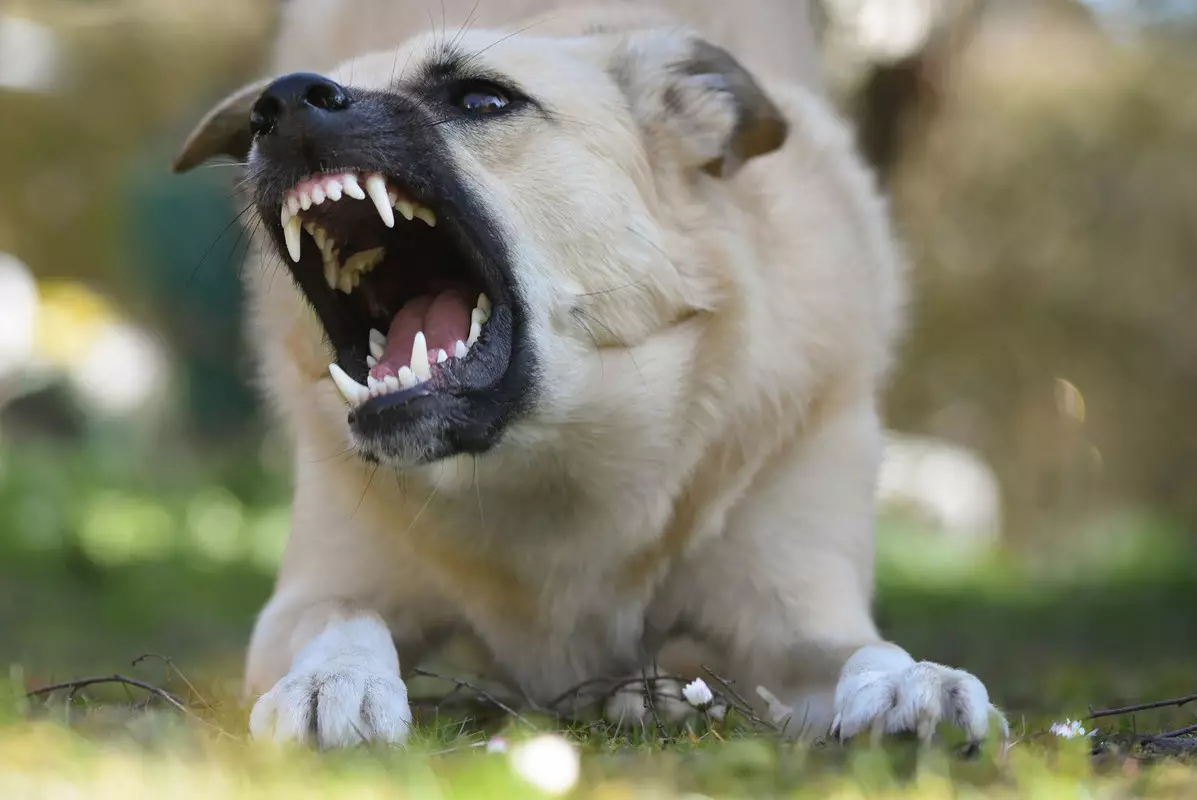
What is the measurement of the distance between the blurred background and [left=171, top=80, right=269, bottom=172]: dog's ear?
1.32 metres

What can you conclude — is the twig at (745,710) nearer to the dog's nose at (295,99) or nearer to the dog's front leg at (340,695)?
the dog's front leg at (340,695)

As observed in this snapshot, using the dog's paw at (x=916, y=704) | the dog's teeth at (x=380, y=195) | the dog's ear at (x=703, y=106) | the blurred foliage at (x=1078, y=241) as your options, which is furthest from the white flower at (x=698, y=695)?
the blurred foliage at (x=1078, y=241)

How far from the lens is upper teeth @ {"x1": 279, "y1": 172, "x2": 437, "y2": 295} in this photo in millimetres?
2566

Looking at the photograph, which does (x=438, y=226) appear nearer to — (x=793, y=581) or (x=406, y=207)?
(x=406, y=207)

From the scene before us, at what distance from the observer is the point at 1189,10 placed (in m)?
9.63

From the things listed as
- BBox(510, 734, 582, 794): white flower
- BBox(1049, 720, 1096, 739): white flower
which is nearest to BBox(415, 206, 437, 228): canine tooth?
BBox(510, 734, 582, 794): white flower

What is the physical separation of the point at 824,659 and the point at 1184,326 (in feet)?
25.6

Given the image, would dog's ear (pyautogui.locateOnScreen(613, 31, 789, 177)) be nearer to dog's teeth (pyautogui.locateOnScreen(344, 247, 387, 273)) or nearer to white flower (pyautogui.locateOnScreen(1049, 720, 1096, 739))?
dog's teeth (pyautogui.locateOnScreen(344, 247, 387, 273))

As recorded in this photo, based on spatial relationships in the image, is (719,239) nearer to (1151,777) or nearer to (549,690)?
(549,690)

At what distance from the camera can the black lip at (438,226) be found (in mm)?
2547

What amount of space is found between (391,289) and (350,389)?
442mm

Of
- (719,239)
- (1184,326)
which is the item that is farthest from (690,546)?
(1184,326)

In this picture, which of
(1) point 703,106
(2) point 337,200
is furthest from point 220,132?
(1) point 703,106

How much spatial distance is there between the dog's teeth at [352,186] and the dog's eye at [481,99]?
1.17 feet
